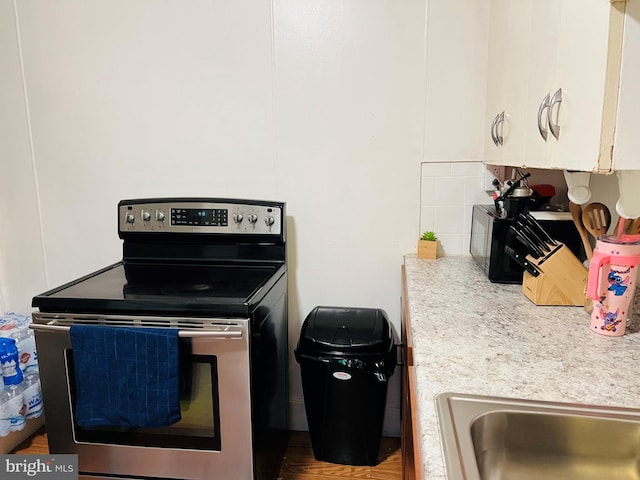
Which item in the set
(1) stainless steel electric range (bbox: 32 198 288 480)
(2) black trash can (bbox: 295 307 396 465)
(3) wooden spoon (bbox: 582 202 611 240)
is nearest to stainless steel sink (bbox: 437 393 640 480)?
(3) wooden spoon (bbox: 582 202 611 240)

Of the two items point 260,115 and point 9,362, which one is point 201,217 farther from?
point 9,362

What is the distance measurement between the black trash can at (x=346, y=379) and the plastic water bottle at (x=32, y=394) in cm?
117

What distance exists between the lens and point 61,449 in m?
1.61

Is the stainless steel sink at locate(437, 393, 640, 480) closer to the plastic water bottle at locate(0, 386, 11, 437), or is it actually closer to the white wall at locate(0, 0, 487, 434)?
the white wall at locate(0, 0, 487, 434)

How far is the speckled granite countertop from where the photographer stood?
89 cm

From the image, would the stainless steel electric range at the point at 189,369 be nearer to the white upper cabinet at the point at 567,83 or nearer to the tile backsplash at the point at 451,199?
the tile backsplash at the point at 451,199

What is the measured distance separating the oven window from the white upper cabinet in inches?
43.6

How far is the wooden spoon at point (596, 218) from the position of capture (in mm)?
1374

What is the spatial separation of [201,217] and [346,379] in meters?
0.87

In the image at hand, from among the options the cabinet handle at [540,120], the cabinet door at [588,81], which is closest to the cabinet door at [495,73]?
the cabinet handle at [540,120]

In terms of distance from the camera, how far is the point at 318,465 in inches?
76.1

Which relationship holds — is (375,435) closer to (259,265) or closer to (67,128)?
(259,265)

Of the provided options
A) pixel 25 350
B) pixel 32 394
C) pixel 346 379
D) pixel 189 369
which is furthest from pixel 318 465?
pixel 25 350

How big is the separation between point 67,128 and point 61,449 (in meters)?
1.35
